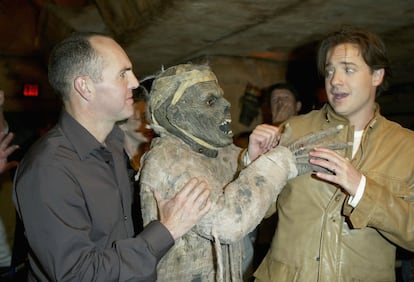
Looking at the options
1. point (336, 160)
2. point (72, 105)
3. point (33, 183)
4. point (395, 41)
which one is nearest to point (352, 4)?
point (395, 41)

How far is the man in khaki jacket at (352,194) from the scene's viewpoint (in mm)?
1517

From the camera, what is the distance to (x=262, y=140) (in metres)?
1.79

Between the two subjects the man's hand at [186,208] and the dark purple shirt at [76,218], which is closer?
the dark purple shirt at [76,218]

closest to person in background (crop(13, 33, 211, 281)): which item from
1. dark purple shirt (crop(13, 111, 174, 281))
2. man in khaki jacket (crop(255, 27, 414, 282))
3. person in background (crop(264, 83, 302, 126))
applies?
dark purple shirt (crop(13, 111, 174, 281))

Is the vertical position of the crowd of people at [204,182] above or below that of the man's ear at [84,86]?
below

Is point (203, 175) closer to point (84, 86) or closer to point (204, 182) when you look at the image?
point (204, 182)

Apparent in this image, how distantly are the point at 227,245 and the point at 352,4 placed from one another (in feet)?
5.71

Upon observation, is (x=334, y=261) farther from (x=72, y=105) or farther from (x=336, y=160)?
(x=72, y=105)

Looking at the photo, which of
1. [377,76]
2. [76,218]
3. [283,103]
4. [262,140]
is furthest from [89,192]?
[283,103]

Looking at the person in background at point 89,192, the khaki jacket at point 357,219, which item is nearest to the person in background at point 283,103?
the khaki jacket at point 357,219

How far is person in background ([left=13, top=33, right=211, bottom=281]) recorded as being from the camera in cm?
133

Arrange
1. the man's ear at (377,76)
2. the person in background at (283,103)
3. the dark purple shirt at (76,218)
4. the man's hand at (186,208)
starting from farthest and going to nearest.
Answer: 1. the person in background at (283,103)
2. the man's ear at (377,76)
3. the man's hand at (186,208)
4. the dark purple shirt at (76,218)

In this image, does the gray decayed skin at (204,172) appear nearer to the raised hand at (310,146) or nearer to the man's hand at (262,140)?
the raised hand at (310,146)

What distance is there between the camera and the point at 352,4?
8.16ft
